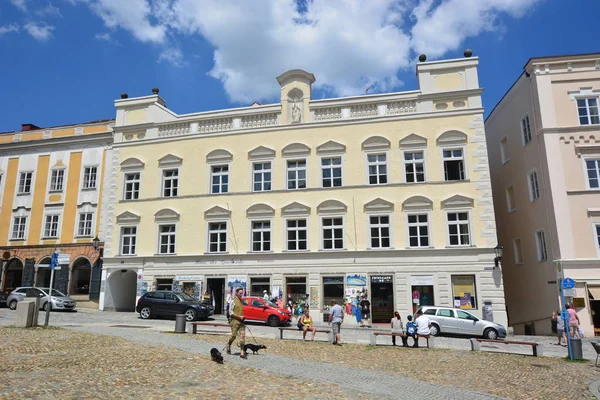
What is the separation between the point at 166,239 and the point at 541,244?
908 inches

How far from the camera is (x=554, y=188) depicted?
83.8 feet

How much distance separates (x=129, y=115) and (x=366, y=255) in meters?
19.9

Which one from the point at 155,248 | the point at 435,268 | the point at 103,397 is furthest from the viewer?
the point at 155,248

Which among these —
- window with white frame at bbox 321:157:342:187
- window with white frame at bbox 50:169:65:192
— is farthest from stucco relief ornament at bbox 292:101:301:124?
window with white frame at bbox 50:169:65:192

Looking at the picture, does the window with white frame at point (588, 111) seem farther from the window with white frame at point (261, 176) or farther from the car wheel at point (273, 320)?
the car wheel at point (273, 320)

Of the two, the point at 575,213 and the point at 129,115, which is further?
the point at 129,115

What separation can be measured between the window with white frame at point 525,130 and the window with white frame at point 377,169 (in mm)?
8598

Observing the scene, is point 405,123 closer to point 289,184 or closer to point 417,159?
point 417,159

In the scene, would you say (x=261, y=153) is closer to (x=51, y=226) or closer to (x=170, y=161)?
(x=170, y=161)

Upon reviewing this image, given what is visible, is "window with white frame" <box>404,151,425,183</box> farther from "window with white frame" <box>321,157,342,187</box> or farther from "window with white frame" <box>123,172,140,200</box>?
"window with white frame" <box>123,172,140,200</box>

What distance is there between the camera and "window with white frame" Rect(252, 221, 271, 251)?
29578 mm

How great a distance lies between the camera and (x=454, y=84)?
29062 millimetres

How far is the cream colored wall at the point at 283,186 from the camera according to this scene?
91.4ft

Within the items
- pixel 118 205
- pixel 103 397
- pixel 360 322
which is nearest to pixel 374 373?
pixel 103 397
